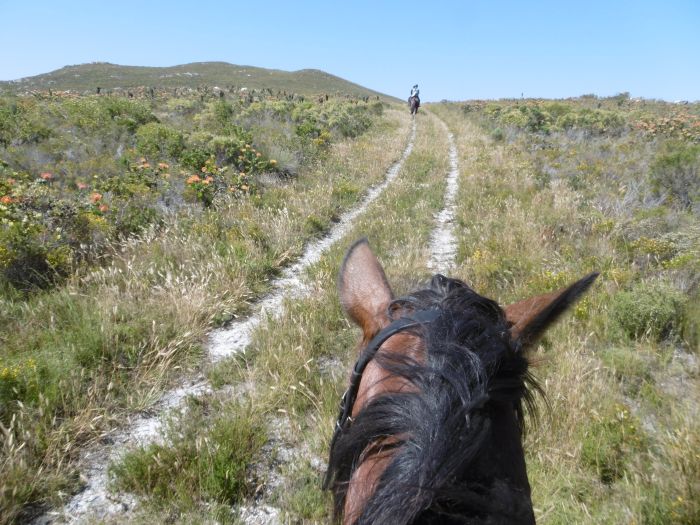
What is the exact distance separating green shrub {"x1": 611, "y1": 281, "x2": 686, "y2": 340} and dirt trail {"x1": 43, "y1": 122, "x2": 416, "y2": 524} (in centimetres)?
374

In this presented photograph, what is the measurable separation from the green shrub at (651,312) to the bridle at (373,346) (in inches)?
143

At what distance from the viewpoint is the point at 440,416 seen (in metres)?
0.99

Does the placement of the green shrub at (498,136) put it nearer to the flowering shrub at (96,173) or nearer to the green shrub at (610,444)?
the flowering shrub at (96,173)

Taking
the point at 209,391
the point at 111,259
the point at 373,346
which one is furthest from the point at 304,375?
the point at 111,259

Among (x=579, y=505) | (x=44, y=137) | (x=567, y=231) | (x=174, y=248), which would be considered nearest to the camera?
(x=579, y=505)

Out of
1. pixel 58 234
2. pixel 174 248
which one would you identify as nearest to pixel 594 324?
pixel 174 248

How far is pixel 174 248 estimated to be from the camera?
602 centimetres

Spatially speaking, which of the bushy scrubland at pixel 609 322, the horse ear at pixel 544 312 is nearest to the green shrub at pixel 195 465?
the bushy scrubland at pixel 609 322

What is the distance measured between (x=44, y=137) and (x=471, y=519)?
12935 millimetres

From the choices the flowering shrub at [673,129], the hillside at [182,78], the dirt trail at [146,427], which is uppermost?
the hillside at [182,78]

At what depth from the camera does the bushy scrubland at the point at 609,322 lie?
254 cm

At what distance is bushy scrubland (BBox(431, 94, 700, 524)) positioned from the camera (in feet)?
8.34

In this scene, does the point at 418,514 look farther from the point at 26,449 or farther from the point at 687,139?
the point at 687,139

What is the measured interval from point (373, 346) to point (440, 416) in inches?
17.7
